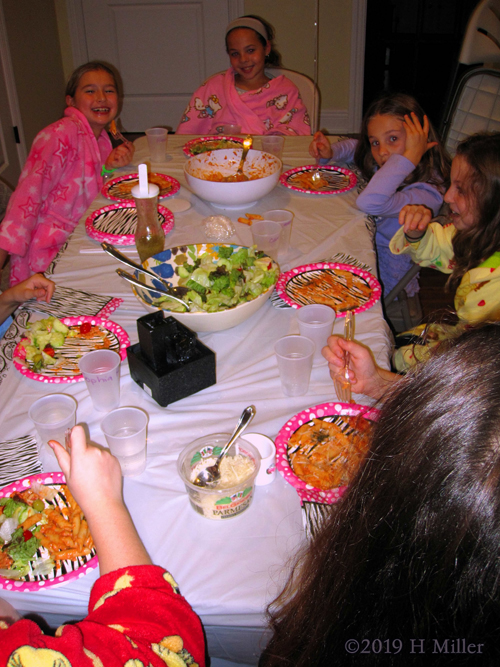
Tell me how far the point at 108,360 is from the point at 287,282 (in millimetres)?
554

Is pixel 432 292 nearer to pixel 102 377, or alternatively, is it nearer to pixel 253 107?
pixel 253 107

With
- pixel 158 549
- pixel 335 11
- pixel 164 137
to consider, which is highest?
pixel 335 11

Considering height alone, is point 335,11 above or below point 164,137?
above

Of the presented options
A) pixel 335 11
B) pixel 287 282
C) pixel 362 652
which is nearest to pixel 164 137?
pixel 287 282

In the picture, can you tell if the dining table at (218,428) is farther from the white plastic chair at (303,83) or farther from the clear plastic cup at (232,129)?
the white plastic chair at (303,83)

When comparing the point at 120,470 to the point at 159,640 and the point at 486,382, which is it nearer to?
the point at 159,640

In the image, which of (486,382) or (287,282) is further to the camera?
(287,282)

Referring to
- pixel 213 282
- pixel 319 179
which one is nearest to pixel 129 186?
pixel 319 179

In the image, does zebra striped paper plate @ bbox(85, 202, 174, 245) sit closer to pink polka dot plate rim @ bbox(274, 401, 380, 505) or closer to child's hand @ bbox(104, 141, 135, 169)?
child's hand @ bbox(104, 141, 135, 169)

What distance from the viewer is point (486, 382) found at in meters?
0.61

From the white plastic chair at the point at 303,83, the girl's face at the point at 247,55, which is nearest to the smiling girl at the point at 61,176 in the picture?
the girl's face at the point at 247,55

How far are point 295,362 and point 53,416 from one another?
19.0 inches

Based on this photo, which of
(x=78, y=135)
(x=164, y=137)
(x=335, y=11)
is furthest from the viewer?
(x=335, y=11)

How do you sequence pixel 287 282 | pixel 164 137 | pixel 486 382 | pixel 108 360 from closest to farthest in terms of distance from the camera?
1. pixel 486 382
2. pixel 108 360
3. pixel 287 282
4. pixel 164 137
